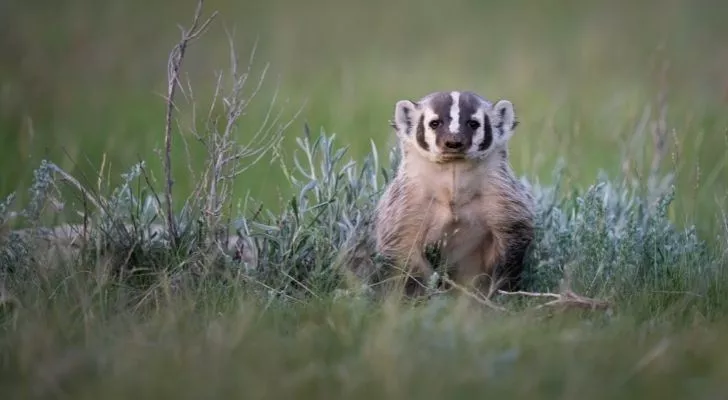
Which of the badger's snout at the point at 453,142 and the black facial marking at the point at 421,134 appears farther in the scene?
the black facial marking at the point at 421,134

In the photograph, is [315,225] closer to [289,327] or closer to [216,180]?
[216,180]

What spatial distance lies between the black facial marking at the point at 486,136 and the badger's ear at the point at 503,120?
82mm

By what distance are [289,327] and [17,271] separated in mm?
1444

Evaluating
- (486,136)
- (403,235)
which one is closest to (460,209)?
(403,235)

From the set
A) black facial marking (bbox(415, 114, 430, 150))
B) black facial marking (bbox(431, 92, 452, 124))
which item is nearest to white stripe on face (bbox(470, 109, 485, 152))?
black facial marking (bbox(431, 92, 452, 124))

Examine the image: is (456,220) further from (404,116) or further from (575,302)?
(575,302)

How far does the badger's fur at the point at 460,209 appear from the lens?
5.79m

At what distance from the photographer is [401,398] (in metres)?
3.43

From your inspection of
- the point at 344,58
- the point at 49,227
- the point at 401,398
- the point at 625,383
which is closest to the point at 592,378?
the point at 625,383

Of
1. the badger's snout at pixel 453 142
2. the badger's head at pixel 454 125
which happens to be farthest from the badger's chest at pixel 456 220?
the badger's snout at pixel 453 142

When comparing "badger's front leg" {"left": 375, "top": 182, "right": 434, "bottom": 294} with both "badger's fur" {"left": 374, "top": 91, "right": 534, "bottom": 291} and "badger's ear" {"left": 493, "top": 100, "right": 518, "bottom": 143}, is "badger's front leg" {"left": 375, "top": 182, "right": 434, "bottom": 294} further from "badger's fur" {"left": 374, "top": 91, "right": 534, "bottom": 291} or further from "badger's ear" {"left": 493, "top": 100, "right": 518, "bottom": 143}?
"badger's ear" {"left": 493, "top": 100, "right": 518, "bottom": 143}

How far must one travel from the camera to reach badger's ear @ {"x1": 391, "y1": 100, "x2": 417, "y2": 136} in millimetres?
5848

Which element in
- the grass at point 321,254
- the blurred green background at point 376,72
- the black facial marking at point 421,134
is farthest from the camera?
the blurred green background at point 376,72

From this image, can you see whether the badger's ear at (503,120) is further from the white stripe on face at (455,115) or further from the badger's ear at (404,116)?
the badger's ear at (404,116)
